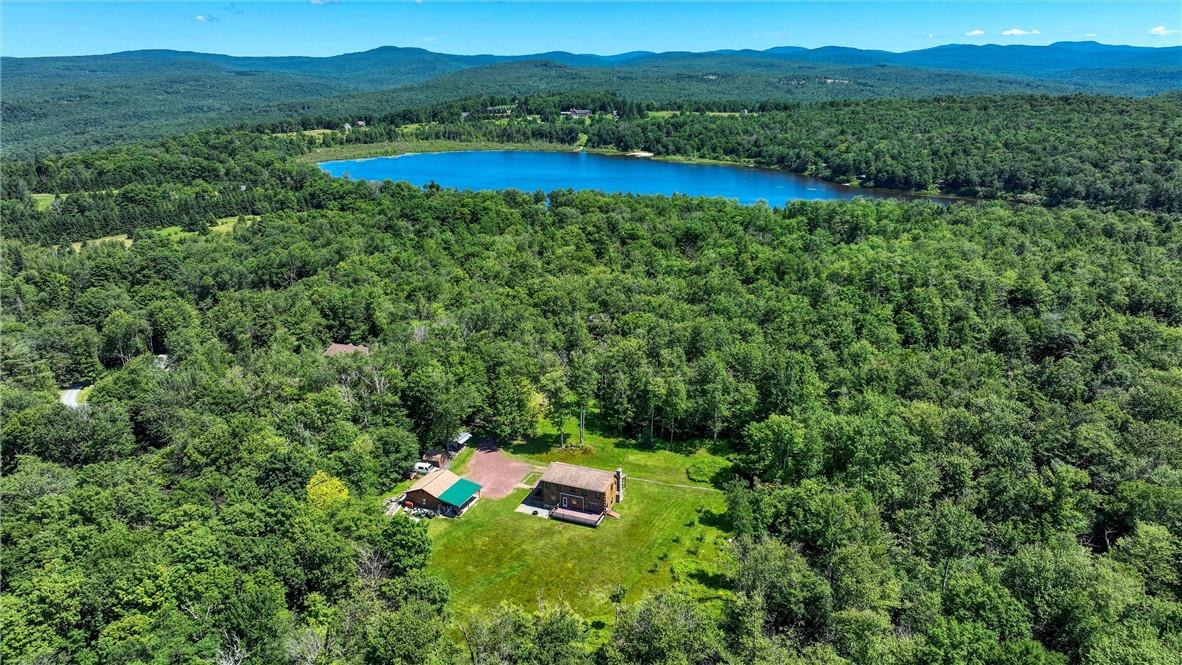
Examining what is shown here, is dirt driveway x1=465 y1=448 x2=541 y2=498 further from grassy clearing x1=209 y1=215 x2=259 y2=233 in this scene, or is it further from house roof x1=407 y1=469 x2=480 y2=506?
grassy clearing x1=209 y1=215 x2=259 y2=233

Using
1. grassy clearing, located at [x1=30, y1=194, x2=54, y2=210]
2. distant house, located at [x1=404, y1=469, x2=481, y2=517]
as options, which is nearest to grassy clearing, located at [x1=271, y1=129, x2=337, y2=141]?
grassy clearing, located at [x1=30, y1=194, x2=54, y2=210]

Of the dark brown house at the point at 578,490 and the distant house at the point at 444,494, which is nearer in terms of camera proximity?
the dark brown house at the point at 578,490

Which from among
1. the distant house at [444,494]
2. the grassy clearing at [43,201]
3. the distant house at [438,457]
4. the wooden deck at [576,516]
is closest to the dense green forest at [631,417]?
the distant house at [438,457]

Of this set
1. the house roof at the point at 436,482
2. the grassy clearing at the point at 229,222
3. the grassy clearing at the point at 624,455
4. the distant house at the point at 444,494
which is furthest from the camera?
the grassy clearing at the point at 229,222

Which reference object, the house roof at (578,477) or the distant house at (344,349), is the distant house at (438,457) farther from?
the distant house at (344,349)

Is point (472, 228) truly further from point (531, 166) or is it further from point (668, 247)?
point (531, 166)

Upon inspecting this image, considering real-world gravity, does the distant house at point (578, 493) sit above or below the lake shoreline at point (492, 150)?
below
